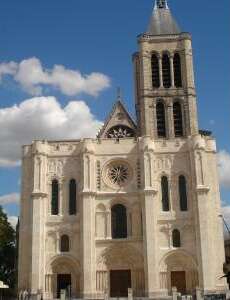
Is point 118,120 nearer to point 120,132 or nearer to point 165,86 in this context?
point 120,132

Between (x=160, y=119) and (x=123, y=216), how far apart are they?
11.0m

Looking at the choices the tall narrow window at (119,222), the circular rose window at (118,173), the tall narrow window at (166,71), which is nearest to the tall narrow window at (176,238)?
the tall narrow window at (119,222)

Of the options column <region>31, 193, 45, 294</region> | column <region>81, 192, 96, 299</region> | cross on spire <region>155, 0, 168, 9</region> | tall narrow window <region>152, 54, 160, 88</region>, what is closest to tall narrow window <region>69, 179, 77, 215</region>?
column <region>81, 192, 96, 299</region>

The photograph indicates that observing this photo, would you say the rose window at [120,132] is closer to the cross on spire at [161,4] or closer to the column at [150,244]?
the column at [150,244]

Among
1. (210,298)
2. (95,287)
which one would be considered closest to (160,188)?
(95,287)

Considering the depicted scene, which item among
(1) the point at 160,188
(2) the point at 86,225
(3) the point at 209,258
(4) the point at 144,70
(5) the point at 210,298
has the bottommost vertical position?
(5) the point at 210,298

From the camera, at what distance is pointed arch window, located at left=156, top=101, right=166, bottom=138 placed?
1933 inches

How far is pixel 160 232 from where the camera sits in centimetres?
4344

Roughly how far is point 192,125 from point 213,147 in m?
3.19

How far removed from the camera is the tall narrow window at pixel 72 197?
4459 centimetres

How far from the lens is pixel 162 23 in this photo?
177 ft

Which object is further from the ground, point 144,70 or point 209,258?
point 144,70

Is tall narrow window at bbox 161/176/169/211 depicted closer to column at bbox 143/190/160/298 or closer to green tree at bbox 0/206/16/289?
column at bbox 143/190/160/298

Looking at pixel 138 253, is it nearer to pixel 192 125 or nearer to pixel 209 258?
pixel 209 258
